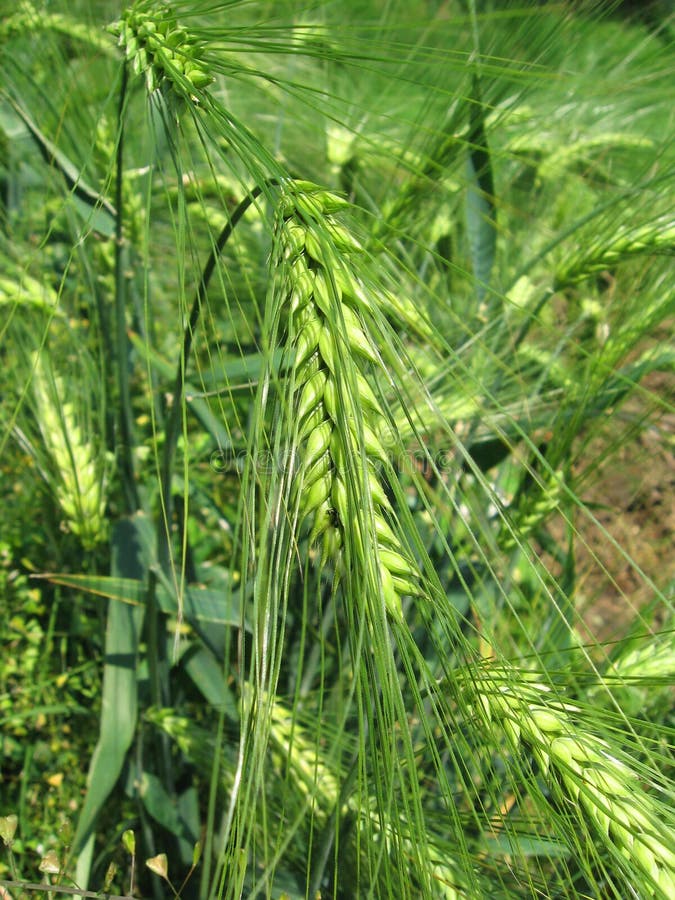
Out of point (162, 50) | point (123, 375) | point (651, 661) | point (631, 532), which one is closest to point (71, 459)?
point (123, 375)

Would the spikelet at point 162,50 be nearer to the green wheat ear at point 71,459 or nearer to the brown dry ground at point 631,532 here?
the green wheat ear at point 71,459

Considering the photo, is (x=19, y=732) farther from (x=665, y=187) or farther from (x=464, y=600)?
(x=665, y=187)

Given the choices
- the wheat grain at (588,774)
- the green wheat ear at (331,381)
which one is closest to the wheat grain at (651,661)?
the wheat grain at (588,774)

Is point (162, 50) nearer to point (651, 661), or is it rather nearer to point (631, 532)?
point (651, 661)

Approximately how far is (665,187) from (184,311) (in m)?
0.55

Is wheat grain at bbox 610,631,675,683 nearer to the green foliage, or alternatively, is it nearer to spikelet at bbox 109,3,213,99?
the green foliage

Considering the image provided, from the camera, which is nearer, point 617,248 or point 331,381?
point 331,381

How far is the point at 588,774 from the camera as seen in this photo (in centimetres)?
39

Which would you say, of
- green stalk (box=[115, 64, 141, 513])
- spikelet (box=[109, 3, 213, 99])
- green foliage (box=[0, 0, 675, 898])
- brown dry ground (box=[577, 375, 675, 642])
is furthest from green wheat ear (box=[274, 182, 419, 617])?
brown dry ground (box=[577, 375, 675, 642])

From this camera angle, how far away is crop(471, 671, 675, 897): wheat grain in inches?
14.5

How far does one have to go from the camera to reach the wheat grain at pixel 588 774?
0.37m

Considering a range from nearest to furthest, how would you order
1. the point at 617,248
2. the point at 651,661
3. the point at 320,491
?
the point at 320,491
the point at 651,661
the point at 617,248

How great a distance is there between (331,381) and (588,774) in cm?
23

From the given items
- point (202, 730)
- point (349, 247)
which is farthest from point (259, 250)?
point (349, 247)
